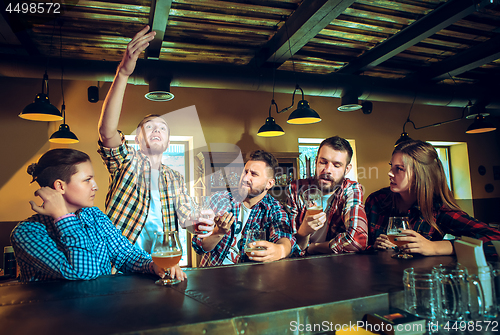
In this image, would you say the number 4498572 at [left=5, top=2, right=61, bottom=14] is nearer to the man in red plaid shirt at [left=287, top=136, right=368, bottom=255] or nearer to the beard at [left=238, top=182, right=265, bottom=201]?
the beard at [left=238, top=182, right=265, bottom=201]

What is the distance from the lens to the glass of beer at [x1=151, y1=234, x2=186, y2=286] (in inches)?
43.2

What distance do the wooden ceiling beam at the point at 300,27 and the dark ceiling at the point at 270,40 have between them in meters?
0.01

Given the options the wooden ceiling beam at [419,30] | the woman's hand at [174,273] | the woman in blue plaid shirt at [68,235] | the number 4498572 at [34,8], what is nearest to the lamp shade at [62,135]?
the number 4498572 at [34,8]

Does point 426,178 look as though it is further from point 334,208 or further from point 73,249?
point 73,249

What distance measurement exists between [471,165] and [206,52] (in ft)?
20.2

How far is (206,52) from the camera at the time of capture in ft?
14.6

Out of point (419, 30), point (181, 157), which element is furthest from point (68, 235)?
point (181, 157)

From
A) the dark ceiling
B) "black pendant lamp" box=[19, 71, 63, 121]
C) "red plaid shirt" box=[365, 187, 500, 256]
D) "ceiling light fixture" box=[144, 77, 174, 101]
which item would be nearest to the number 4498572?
the dark ceiling

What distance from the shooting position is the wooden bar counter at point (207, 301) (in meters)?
0.73

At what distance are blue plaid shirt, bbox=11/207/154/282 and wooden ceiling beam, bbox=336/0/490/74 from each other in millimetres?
3208

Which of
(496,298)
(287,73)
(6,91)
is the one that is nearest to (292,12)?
(287,73)

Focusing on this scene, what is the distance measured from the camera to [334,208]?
2000mm

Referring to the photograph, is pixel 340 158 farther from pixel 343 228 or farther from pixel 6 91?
pixel 6 91

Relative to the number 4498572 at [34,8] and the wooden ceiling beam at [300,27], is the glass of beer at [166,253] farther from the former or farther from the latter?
the number 4498572 at [34,8]
